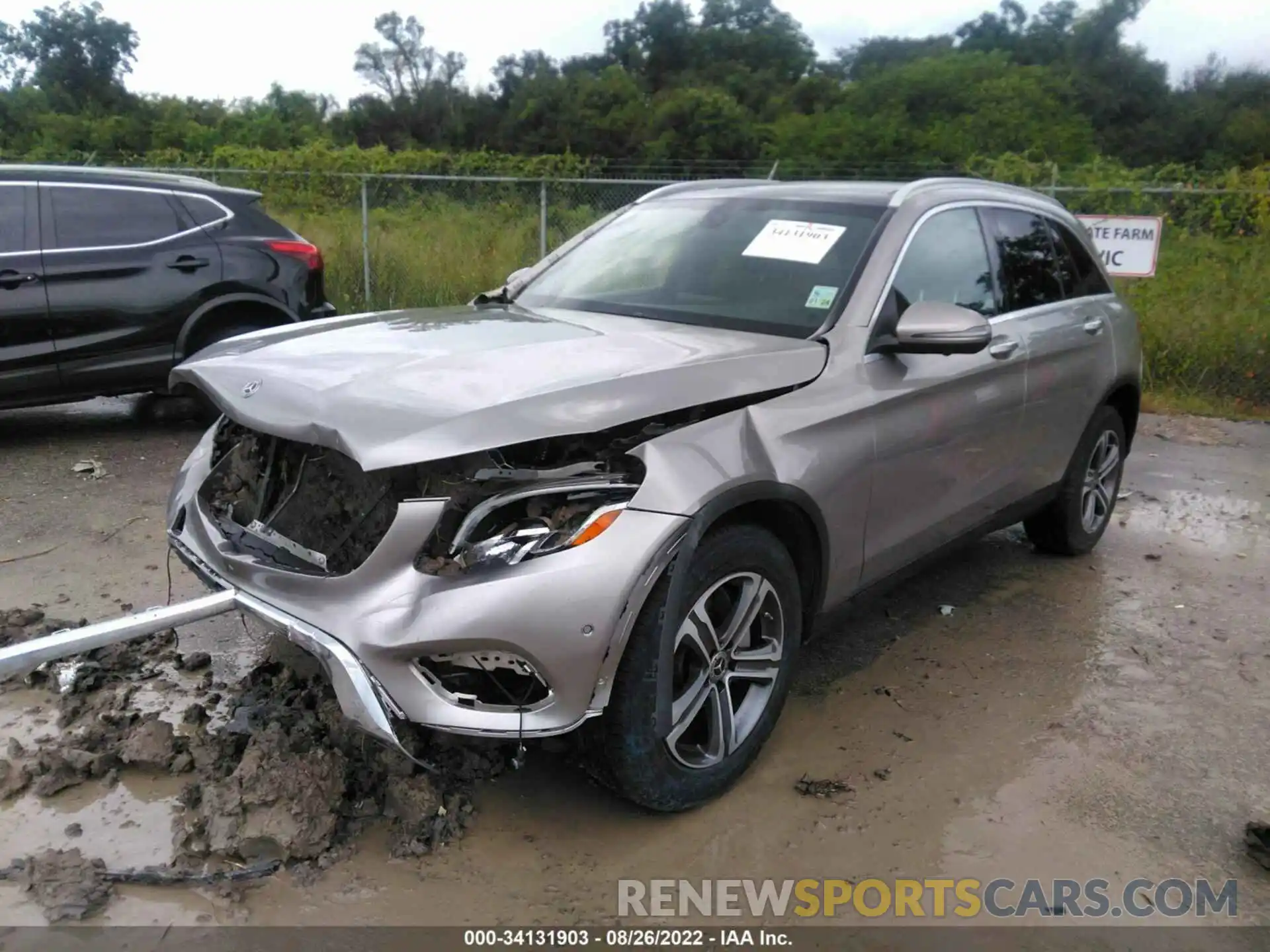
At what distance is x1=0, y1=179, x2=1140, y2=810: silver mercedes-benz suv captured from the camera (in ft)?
8.53

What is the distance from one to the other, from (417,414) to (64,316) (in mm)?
4939

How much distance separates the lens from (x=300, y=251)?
24.3 ft

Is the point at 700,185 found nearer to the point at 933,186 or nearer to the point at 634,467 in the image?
the point at 933,186

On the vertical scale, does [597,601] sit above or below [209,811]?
above

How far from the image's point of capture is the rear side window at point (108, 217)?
6.67 m

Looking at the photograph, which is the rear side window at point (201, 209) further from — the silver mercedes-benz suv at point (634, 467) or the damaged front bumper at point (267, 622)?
the damaged front bumper at point (267, 622)

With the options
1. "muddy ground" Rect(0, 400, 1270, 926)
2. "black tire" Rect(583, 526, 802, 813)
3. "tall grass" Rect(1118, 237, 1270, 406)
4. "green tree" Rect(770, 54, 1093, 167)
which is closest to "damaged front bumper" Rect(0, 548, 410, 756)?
"muddy ground" Rect(0, 400, 1270, 926)

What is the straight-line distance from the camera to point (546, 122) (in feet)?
203

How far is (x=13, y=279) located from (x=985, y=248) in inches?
221

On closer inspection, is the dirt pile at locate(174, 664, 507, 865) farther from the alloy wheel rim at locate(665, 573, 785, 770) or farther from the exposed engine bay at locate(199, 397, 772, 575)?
the alloy wheel rim at locate(665, 573, 785, 770)

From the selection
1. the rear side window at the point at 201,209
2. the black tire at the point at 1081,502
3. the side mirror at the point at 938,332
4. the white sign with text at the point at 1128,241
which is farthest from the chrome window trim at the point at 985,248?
the rear side window at the point at 201,209

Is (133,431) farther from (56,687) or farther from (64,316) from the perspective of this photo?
(56,687)

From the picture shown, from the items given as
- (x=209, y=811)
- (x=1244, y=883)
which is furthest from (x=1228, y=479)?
(x=209, y=811)

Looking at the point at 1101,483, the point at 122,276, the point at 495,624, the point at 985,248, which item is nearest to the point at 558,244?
the point at 122,276
